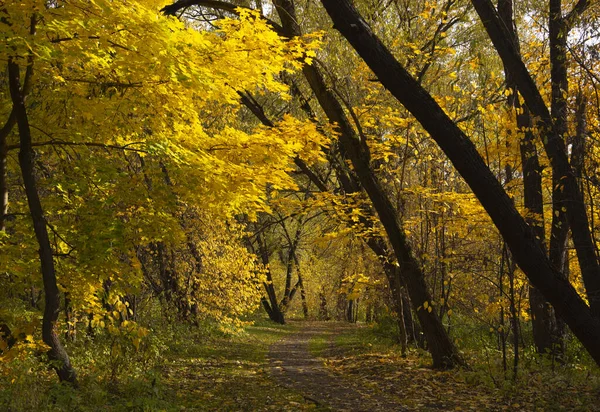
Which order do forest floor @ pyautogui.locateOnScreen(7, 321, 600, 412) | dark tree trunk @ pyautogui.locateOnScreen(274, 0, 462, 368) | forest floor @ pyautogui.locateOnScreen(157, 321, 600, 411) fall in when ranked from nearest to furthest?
forest floor @ pyautogui.locateOnScreen(7, 321, 600, 412)
forest floor @ pyautogui.locateOnScreen(157, 321, 600, 411)
dark tree trunk @ pyautogui.locateOnScreen(274, 0, 462, 368)

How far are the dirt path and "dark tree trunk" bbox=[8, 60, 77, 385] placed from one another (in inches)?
153

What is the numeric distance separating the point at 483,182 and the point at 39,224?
18.4 ft

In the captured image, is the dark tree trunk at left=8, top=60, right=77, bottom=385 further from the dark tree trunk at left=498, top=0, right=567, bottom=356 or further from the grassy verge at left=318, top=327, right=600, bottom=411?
the dark tree trunk at left=498, top=0, right=567, bottom=356

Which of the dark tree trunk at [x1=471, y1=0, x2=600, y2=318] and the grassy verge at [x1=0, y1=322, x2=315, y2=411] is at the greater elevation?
the dark tree trunk at [x1=471, y1=0, x2=600, y2=318]

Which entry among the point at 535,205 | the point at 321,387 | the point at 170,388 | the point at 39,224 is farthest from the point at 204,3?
the point at 321,387

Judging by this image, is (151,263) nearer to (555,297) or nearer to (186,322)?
(186,322)

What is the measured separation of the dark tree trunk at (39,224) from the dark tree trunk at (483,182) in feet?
13.8

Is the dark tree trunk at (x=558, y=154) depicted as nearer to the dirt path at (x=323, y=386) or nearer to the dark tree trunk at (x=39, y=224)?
the dirt path at (x=323, y=386)

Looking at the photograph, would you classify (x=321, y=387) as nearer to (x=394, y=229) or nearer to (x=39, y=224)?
(x=394, y=229)

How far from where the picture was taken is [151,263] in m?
13.9

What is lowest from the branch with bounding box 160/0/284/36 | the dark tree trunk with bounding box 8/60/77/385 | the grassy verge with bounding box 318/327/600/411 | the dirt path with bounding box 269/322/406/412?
the dirt path with bounding box 269/322/406/412

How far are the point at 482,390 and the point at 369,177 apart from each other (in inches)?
166

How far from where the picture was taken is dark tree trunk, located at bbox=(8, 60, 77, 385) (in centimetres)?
660

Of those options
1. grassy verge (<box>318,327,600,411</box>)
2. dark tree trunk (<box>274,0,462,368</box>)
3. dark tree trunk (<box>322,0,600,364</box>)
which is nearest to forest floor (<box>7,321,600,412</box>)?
grassy verge (<box>318,327,600,411</box>)
